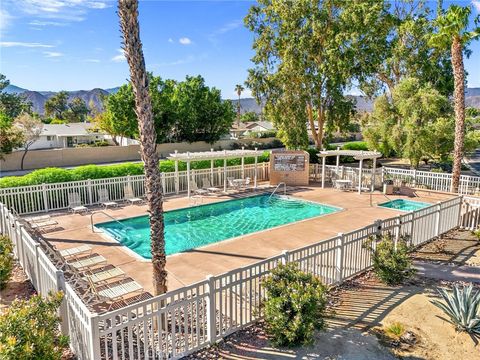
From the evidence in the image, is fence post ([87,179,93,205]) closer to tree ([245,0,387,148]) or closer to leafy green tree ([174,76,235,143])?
tree ([245,0,387,148])

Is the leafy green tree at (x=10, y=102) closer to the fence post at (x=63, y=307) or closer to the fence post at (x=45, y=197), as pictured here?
the fence post at (x=45, y=197)

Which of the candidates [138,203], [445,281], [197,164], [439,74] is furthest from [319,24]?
[445,281]

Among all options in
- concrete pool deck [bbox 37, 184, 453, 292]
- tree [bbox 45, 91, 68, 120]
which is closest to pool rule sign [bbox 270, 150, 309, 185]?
concrete pool deck [bbox 37, 184, 453, 292]

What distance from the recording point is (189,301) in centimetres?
525

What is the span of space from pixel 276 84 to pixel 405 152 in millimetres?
10298

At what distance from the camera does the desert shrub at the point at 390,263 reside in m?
7.61

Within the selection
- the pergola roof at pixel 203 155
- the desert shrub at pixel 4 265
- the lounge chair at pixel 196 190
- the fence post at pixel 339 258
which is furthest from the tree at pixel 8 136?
the fence post at pixel 339 258

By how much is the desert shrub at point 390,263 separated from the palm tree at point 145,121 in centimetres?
480

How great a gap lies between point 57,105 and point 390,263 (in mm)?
102796

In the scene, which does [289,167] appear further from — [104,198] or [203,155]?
[104,198]

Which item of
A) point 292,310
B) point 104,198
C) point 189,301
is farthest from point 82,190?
point 292,310

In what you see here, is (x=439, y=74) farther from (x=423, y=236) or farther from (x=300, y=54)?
(x=423, y=236)

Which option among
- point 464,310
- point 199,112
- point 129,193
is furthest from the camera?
point 199,112

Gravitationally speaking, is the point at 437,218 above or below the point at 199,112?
below
